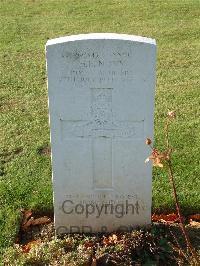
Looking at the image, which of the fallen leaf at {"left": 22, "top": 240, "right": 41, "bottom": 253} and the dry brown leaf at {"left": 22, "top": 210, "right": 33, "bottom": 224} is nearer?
the fallen leaf at {"left": 22, "top": 240, "right": 41, "bottom": 253}

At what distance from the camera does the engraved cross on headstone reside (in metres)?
4.18

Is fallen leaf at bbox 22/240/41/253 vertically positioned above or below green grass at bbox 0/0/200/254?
below

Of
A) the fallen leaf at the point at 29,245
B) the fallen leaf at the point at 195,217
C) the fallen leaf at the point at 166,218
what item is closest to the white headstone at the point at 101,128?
the fallen leaf at the point at 29,245

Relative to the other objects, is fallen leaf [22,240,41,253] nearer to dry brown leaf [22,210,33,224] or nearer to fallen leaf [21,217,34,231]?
fallen leaf [21,217,34,231]

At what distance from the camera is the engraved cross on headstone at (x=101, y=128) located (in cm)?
418

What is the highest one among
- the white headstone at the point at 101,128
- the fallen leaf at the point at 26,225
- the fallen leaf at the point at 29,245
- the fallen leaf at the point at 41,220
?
the white headstone at the point at 101,128

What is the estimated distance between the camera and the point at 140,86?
4094 millimetres

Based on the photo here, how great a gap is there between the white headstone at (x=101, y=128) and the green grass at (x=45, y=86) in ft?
2.03

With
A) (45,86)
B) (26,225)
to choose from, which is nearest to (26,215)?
(26,225)

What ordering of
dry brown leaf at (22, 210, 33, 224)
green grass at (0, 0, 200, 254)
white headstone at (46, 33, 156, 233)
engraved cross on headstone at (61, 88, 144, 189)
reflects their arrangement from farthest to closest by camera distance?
green grass at (0, 0, 200, 254) → dry brown leaf at (22, 210, 33, 224) → engraved cross on headstone at (61, 88, 144, 189) → white headstone at (46, 33, 156, 233)

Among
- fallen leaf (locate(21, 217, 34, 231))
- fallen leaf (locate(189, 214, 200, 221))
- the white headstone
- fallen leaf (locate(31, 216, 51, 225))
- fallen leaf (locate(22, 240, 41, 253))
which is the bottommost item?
fallen leaf (locate(22, 240, 41, 253))

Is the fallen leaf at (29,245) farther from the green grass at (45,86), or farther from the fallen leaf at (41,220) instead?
the fallen leaf at (41,220)

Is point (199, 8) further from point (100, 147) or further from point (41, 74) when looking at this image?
point (100, 147)

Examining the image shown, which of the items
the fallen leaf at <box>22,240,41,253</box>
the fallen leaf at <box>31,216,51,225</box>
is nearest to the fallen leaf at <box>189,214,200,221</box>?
the fallen leaf at <box>31,216,51,225</box>
